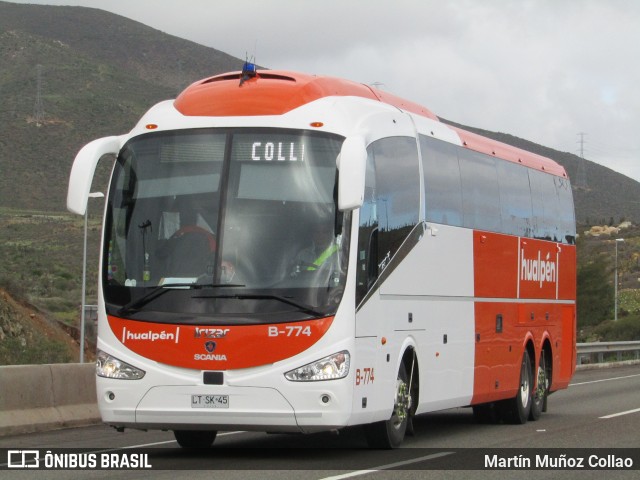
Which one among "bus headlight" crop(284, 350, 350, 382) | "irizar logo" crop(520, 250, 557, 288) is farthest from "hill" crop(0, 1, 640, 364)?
"bus headlight" crop(284, 350, 350, 382)

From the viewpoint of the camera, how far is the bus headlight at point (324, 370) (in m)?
11.8

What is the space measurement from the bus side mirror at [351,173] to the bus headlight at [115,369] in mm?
2419

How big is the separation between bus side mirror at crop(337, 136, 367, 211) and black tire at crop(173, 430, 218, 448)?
3317mm

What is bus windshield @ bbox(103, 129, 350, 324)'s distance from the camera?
1196 cm

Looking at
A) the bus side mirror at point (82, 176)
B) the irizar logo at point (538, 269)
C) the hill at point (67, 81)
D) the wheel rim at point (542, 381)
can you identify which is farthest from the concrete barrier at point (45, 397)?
the hill at point (67, 81)

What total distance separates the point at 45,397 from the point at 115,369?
4.96 metres

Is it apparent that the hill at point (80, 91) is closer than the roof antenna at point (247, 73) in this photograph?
No

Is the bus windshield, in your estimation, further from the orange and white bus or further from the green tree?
the green tree

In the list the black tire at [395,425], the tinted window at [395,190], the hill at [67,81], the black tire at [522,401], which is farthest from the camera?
the hill at [67,81]

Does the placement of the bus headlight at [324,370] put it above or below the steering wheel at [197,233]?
below

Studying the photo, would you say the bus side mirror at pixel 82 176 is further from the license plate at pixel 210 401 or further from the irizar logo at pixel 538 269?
the irizar logo at pixel 538 269

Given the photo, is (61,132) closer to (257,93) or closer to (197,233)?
(257,93)

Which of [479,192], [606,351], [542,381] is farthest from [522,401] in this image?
[606,351]

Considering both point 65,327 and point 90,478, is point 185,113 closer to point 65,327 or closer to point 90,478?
point 90,478
